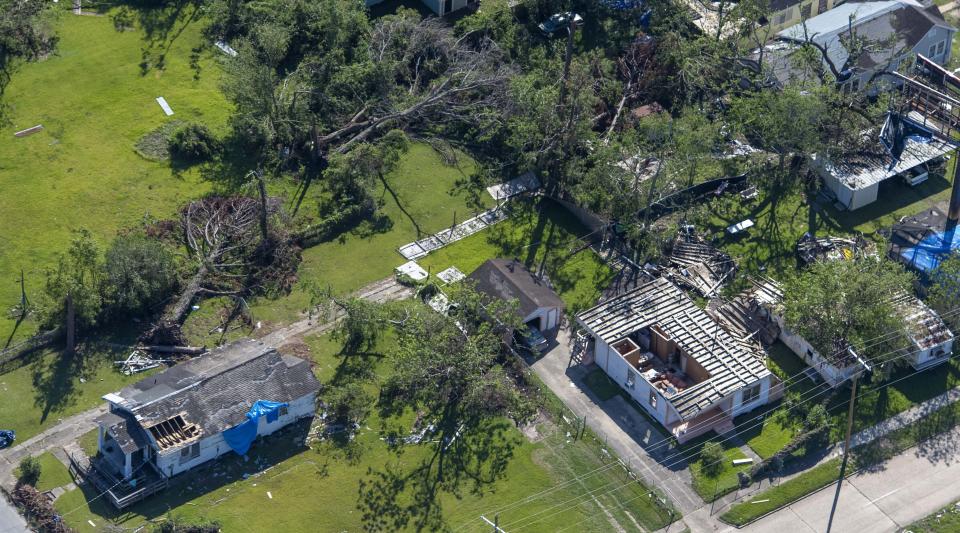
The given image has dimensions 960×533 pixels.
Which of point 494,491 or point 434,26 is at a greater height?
point 434,26

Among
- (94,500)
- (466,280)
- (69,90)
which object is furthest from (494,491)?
(69,90)

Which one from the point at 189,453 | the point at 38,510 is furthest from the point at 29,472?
the point at 189,453

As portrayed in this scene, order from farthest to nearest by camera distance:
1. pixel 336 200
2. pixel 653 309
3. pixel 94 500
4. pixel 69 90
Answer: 1. pixel 69 90
2. pixel 336 200
3. pixel 653 309
4. pixel 94 500

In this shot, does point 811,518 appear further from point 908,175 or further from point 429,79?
point 429,79

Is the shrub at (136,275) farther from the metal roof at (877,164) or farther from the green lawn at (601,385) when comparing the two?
the metal roof at (877,164)

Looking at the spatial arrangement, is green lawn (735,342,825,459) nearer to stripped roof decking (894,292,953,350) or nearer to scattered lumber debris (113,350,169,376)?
stripped roof decking (894,292,953,350)

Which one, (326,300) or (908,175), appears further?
(908,175)

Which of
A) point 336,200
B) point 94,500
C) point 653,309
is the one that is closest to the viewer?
point 94,500

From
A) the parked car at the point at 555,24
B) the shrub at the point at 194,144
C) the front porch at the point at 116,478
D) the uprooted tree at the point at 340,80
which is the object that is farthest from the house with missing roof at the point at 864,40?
the front porch at the point at 116,478
